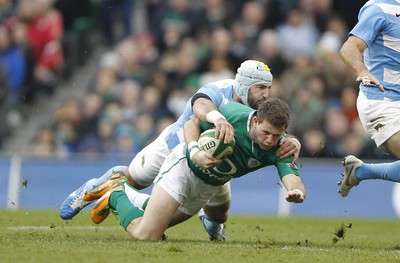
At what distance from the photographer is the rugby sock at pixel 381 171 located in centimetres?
1018

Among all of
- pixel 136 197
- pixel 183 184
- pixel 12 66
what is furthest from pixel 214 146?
pixel 12 66

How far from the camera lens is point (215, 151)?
9180 mm

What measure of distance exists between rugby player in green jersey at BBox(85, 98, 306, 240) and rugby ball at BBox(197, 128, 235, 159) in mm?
72

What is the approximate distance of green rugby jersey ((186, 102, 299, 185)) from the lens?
936 centimetres

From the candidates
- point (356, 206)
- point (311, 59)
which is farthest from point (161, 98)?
point (356, 206)

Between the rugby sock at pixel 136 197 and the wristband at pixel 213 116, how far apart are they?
1.36 m

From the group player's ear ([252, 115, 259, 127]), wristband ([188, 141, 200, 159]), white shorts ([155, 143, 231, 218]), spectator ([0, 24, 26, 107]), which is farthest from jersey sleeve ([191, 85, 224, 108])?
spectator ([0, 24, 26, 107])

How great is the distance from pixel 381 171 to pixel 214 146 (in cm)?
205

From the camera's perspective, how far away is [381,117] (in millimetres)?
10070

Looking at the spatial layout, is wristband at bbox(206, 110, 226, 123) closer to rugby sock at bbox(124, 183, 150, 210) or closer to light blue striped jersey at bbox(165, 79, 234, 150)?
light blue striped jersey at bbox(165, 79, 234, 150)

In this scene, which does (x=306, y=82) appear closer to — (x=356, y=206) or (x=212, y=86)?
(x=356, y=206)

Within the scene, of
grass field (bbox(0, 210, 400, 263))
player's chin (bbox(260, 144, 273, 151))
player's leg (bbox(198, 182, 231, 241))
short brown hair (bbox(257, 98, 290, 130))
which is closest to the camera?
grass field (bbox(0, 210, 400, 263))

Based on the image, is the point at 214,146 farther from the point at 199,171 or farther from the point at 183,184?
the point at 183,184

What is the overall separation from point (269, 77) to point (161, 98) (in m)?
8.44
